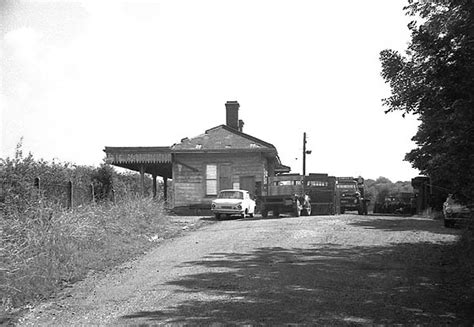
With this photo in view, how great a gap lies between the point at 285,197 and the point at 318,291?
58.8 ft

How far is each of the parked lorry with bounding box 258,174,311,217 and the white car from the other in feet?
3.21

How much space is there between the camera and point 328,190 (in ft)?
97.4

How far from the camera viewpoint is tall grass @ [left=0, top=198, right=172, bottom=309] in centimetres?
862

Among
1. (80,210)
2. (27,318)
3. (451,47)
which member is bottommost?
(27,318)

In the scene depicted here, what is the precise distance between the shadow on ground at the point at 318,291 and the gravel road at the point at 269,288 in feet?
0.05

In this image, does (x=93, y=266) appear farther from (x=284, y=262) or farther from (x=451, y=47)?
(x=451, y=47)

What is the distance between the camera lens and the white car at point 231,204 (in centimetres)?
2578

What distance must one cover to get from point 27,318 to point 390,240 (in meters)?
11.0

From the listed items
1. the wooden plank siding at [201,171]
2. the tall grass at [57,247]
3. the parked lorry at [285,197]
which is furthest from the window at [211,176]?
the tall grass at [57,247]

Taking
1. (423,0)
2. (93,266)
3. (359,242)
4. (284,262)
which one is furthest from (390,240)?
(93,266)

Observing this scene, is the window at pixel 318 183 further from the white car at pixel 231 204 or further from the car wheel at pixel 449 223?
the car wheel at pixel 449 223

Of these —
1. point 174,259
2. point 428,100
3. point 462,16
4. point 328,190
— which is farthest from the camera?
point 328,190

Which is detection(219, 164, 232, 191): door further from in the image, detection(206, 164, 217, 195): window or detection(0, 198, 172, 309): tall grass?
detection(0, 198, 172, 309): tall grass

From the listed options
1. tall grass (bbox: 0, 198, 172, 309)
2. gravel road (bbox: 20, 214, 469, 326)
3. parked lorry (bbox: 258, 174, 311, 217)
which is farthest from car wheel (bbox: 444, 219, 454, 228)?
tall grass (bbox: 0, 198, 172, 309)
